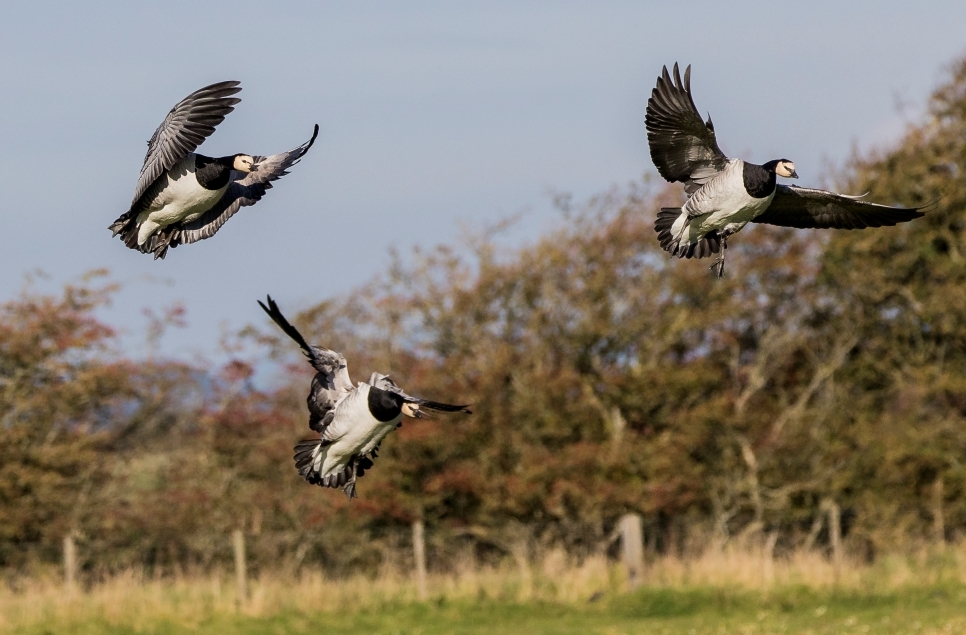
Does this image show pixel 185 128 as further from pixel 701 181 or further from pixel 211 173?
pixel 701 181

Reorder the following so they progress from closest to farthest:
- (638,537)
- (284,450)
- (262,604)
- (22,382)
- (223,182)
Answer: (223,182) < (262,604) < (638,537) < (22,382) < (284,450)

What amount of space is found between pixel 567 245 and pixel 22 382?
926 cm

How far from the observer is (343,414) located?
916 cm

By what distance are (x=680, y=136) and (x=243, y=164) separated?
3.06m

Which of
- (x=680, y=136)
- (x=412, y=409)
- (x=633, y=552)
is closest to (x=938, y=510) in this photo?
(x=633, y=552)

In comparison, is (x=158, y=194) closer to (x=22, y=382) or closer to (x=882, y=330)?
(x=22, y=382)

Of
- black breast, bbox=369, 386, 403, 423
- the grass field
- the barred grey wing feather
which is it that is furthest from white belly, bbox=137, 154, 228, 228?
the grass field

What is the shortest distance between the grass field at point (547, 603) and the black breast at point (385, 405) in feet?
28.0

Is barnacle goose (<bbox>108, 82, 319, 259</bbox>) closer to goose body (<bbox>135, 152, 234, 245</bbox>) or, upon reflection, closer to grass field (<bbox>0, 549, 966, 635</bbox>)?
goose body (<bbox>135, 152, 234, 245</bbox>)

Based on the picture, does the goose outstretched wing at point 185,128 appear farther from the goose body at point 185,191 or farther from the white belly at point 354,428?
the white belly at point 354,428

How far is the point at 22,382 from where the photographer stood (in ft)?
77.6

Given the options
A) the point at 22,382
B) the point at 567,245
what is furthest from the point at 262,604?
the point at 567,245

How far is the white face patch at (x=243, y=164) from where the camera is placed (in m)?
10.0

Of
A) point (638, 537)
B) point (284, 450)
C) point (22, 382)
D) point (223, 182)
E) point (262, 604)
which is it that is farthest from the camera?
point (284, 450)
